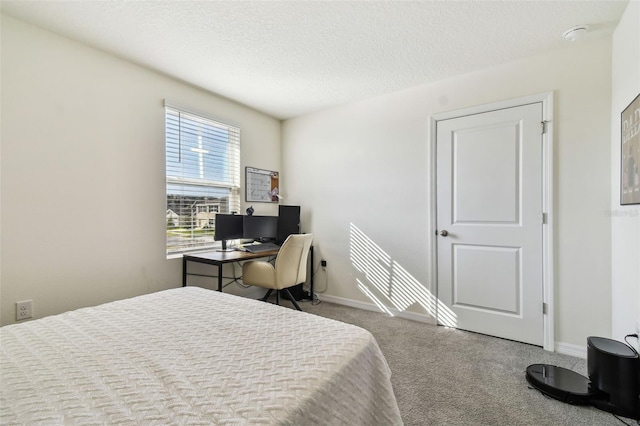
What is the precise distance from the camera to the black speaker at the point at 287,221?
147 inches

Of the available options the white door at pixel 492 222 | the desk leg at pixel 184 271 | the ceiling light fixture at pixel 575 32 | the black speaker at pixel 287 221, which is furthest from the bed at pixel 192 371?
the ceiling light fixture at pixel 575 32

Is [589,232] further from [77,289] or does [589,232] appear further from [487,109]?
[77,289]

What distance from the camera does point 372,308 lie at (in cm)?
335

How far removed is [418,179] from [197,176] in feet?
7.66

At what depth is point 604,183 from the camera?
218 centimetres

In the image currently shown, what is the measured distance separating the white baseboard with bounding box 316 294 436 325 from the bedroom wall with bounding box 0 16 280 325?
5.83ft

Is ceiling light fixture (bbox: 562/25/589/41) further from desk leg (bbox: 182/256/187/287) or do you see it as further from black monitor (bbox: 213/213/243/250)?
desk leg (bbox: 182/256/187/287)

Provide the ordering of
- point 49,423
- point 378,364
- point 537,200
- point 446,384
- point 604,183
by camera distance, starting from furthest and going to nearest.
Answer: point 537,200 → point 604,183 → point 446,384 → point 378,364 → point 49,423

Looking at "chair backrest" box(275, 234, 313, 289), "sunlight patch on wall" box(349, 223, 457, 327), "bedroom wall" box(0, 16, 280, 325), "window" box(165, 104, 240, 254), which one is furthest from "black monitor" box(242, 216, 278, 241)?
"sunlight patch on wall" box(349, 223, 457, 327)

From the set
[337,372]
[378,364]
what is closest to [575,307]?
[378,364]

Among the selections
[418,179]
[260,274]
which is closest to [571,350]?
[418,179]

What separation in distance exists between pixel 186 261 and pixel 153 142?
3.89ft

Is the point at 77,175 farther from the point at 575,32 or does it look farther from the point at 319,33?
the point at 575,32

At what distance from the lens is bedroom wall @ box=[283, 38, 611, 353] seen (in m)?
2.21
